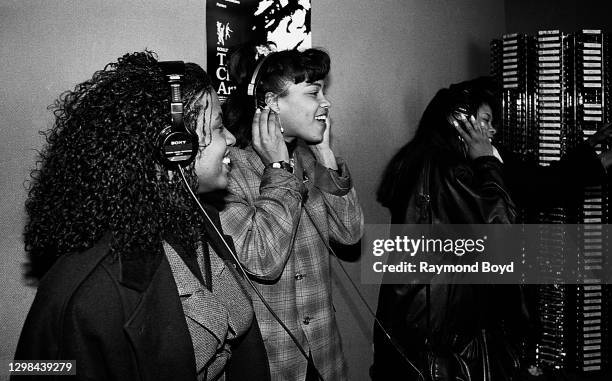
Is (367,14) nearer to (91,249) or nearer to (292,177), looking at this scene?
(292,177)

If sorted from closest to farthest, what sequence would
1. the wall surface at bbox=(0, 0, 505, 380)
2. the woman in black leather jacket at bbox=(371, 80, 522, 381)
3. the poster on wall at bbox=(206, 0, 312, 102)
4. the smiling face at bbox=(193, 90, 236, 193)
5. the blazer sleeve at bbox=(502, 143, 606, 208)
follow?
the smiling face at bbox=(193, 90, 236, 193), the wall surface at bbox=(0, 0, 505, 380), the poster on wall at bbox=(206, 0, 312, 102), the woman in black leather jacket at bbox=(371, 80, 522, 381), the blazer sleeve at bbox=(502, 143, 606, 208)

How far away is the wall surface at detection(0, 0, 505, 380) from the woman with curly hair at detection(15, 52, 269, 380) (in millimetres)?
542

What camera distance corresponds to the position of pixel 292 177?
1.73m

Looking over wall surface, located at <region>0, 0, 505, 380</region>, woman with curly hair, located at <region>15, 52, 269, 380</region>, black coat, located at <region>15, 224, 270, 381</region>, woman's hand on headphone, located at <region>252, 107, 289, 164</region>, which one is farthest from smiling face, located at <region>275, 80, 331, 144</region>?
black coat, located at <region>15, 224, 270, 381</region>

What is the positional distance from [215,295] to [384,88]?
2052 millimetres

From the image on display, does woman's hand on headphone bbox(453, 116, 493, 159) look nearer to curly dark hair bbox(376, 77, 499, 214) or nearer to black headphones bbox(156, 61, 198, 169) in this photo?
curly dark hair bbox(376, 77, 499, 214)

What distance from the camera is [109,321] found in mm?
1054

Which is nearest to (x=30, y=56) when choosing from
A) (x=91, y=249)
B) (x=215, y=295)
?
(x=91, y=249)

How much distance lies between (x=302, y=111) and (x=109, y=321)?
1114 mm

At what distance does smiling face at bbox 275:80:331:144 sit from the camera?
1964 mm

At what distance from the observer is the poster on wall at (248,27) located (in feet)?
6.98

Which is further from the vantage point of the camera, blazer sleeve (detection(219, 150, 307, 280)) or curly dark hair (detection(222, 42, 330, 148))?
curly dark hair (detection(222, 42, 330, 148))

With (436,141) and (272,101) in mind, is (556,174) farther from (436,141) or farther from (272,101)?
(272,101)

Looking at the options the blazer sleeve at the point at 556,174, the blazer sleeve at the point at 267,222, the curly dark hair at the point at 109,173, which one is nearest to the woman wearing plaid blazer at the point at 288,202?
the blazer sleeve at the point at 267,222
